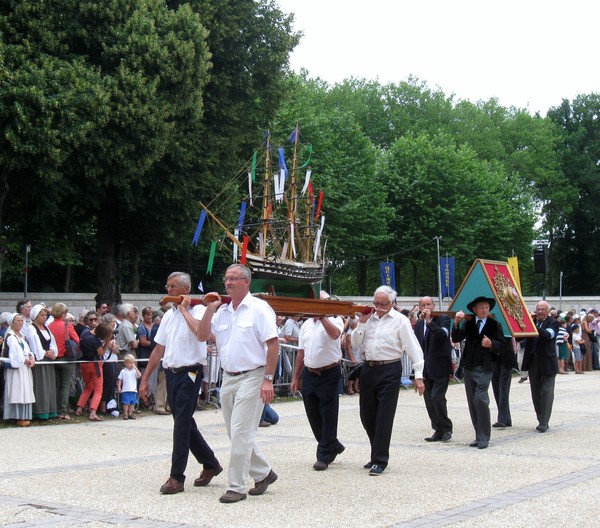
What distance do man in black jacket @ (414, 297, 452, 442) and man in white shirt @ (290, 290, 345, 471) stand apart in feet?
8.73

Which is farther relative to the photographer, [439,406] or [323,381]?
[439,406]

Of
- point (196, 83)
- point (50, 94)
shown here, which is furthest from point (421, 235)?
point (50, 94)

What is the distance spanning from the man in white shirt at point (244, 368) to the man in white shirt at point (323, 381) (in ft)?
5.53

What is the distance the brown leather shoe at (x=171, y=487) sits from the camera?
27.6ft

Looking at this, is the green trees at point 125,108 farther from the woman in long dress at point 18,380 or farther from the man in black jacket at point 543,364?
the man in black jacket at point 543,364

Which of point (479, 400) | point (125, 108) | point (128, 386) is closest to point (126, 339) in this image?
point (128, 386)

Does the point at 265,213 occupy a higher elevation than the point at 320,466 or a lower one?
Result: higher

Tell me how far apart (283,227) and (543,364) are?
32.5 meters

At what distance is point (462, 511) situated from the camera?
7535 mm

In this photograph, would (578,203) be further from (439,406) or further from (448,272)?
(439,406)

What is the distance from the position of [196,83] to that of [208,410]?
1475 cm

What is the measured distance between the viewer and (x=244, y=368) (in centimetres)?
830

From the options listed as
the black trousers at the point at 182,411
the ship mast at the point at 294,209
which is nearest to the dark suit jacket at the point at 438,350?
the black trousers at the point at 182,411

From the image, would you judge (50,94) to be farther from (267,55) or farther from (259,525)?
(259,525)
